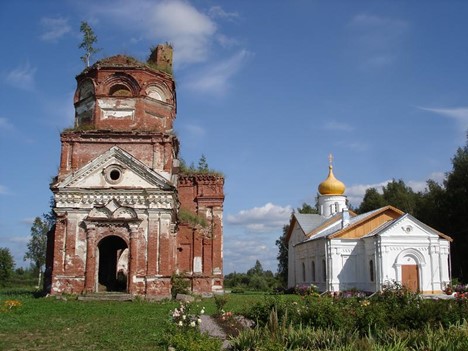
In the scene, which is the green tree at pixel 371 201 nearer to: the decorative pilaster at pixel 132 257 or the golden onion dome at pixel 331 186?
the golden onion dome at pixel 331 186

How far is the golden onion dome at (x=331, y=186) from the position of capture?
4434cm

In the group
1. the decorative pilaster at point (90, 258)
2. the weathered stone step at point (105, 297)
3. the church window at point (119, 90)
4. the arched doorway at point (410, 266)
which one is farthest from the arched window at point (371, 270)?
the church window at point (119, 90)

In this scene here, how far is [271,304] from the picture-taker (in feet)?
45.9

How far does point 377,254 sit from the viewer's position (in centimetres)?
3219

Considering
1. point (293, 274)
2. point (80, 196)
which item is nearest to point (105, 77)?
point (80, 196)

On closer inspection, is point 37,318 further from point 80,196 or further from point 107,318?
point 80,196

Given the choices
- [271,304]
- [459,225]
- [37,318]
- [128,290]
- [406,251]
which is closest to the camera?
[271,304]

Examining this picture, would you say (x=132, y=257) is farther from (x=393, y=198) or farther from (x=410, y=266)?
(x=393, y=198)

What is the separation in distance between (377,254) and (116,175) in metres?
17.3

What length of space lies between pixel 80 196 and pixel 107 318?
29.5 feet

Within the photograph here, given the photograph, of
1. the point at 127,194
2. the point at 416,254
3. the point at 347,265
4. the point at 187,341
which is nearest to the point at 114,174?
the point at 127,194

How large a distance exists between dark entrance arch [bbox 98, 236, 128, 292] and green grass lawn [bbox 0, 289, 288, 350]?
22.5 ft

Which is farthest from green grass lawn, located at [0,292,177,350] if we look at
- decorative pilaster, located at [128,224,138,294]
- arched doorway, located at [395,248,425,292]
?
arched doorway, located at [395,248,425,292]

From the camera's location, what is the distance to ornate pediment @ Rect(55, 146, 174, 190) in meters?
24.2
